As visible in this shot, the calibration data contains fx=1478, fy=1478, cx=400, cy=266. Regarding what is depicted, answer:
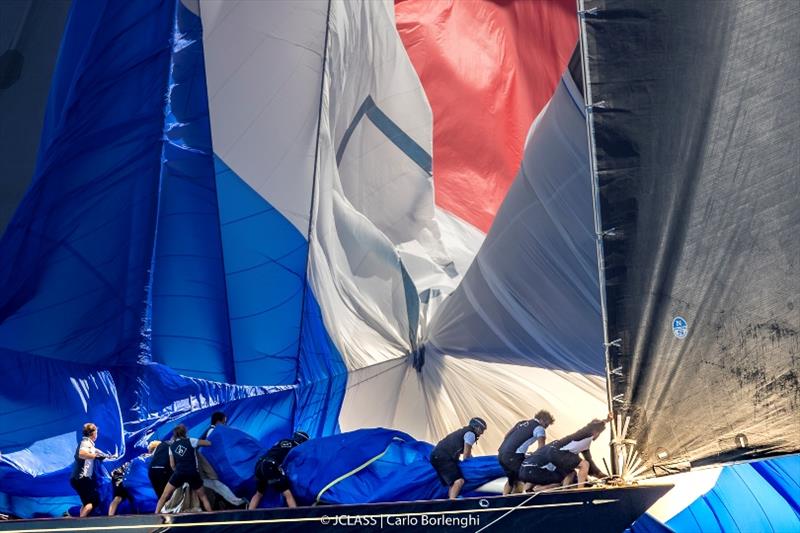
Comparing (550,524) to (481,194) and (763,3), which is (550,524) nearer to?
(763,3)

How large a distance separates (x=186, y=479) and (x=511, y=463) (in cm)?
186

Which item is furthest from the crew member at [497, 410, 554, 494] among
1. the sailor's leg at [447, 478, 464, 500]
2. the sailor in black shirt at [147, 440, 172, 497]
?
the sailor in black shirt at [147, 440, 172, 497]

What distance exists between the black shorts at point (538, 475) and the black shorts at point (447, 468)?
0.43 meters

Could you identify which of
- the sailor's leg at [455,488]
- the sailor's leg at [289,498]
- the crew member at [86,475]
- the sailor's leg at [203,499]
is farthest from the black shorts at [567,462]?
the crew member at [86,475]

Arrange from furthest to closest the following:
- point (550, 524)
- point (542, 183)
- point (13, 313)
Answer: point (13, 313) < point (542, 183) < point (550, 524)

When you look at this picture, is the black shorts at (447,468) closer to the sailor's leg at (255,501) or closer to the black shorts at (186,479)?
the sailor's leg at (255,501)

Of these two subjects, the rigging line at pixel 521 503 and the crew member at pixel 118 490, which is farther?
the crew member at pixel 118 490

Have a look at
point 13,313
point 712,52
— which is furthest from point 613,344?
point 13,313

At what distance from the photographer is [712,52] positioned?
7.53 meters

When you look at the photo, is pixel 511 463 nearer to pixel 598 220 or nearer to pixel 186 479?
pixel 598 220

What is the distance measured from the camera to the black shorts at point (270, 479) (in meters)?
8.13

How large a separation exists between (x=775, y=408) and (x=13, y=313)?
5.63 meters

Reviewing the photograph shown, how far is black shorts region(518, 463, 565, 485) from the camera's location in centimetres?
743

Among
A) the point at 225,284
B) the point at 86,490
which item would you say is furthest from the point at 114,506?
the point at 225,284
